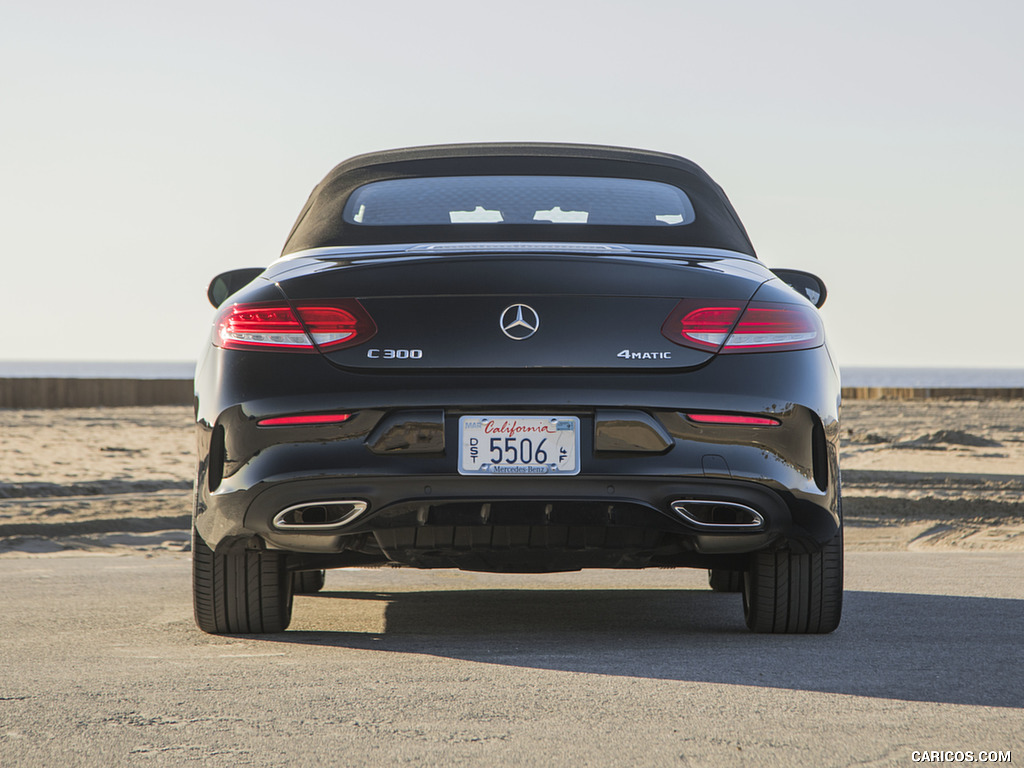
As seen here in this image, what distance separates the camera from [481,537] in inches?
141

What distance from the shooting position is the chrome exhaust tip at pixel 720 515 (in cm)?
350

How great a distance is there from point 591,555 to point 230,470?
3.56ft

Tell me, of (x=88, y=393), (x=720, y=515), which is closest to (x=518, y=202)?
(x=720, y=515)

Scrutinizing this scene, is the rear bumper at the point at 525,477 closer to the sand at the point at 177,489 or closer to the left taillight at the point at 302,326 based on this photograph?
the left taillight at the point at 302,326

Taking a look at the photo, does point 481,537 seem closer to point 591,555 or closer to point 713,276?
point 591,555

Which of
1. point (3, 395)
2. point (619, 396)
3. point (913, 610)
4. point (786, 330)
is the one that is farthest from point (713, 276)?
point (3, 395)

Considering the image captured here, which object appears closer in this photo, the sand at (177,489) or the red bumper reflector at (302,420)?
the red bumper reflector at (302,420)

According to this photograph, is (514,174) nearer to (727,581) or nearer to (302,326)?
(302,326)

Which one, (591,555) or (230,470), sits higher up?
(230,470)

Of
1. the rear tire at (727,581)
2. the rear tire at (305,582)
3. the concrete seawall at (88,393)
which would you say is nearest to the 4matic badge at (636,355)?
the rear tire at (727,581)

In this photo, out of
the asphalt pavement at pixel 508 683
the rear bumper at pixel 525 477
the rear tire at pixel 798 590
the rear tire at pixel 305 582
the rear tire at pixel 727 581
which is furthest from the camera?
the rear tire at pixel 727 581

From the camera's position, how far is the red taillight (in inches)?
138

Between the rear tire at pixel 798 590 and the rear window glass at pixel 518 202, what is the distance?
1196mm

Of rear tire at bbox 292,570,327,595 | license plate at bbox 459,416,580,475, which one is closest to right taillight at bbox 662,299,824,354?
license plate at bbox 459,416,580,475
